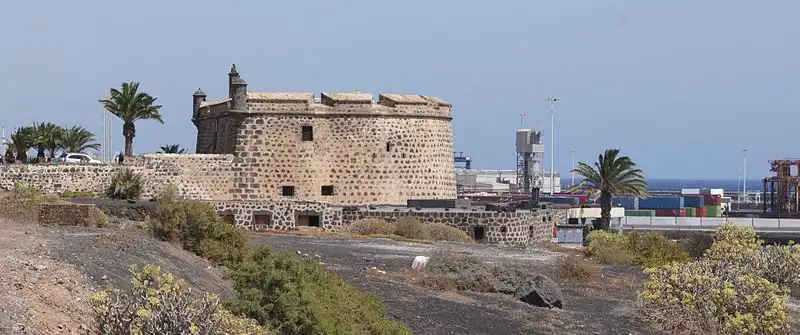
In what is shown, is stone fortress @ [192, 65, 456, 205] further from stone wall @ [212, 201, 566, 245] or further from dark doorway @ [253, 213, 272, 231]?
dark doorway @ [253, 213, 272, 231]

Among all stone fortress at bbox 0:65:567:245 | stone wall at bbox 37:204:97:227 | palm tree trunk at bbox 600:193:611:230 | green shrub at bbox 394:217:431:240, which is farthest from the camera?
palm tree trunk at bbox 600:193:611:230

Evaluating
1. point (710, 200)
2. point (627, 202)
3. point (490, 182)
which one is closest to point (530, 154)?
point (490, 182)

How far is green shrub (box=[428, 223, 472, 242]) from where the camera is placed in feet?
122

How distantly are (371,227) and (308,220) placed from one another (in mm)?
2744

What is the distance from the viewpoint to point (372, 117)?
143 ft

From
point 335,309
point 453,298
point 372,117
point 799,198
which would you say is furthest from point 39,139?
point 799,198

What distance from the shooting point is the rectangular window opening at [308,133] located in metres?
43.3

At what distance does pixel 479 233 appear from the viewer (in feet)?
130

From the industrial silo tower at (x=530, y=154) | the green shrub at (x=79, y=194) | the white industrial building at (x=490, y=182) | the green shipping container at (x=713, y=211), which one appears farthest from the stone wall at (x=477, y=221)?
the industrial silo tower at (x=530, y=154)

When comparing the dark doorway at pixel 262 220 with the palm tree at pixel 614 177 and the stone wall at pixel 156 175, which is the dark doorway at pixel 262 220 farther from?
the palm tree at pixel 614 177

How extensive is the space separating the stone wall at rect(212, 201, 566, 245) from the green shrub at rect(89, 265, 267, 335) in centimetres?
2671

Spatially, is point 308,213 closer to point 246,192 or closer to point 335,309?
point 246,192

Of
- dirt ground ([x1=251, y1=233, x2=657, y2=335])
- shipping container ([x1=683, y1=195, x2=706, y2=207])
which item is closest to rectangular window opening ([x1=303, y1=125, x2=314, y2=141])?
dirt ground ([x1=251, y1=233, x2=657, y2=335])

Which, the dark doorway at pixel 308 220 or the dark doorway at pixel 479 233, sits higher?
the dark doorway at pixel 308 220
